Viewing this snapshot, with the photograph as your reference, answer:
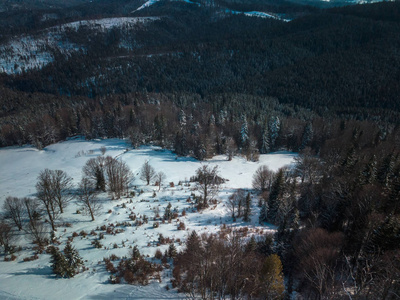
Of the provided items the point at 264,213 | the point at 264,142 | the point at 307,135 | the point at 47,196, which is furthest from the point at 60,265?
the point at 307,135

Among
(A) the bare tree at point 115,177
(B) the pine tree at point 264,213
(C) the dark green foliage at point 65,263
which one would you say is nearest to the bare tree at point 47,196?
(A) the bare tree at point 115,177

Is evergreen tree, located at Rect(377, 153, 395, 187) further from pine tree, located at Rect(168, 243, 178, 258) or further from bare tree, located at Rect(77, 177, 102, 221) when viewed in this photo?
bare tree, located at Rect(77, 177, 102, 221)

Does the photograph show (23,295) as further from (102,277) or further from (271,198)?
(271,198)

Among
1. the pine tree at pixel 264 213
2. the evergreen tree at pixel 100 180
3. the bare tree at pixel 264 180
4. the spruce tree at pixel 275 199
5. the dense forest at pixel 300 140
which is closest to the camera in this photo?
the dense forest at pixel 300 140

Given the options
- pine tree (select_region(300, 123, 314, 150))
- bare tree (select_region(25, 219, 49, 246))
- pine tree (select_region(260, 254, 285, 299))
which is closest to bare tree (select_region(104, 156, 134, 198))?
bare tree (select_region(25, 219, 49, 246))

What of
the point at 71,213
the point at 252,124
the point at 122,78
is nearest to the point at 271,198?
the point at 71,213

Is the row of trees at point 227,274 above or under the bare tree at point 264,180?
above

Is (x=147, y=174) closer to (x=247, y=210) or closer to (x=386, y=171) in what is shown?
(x=247, y=210)

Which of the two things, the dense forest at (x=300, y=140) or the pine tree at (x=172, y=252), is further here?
the pine tree at (x=172, y=252)

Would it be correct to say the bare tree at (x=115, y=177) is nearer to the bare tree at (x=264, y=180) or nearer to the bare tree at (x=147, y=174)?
the bare tree at (x=147, y=174)
